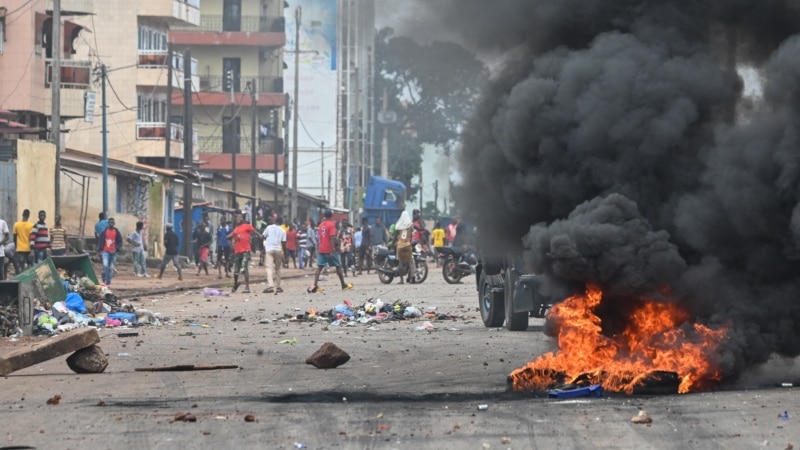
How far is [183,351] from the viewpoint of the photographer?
16.0 meters

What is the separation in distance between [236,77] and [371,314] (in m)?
60.2

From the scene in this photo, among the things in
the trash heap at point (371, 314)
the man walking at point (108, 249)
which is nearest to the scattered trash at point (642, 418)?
the trash heap at point (371, 314)

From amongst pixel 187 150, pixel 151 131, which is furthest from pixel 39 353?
pixel 151 131

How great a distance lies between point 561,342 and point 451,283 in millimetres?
22528

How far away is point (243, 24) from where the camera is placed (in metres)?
81.8

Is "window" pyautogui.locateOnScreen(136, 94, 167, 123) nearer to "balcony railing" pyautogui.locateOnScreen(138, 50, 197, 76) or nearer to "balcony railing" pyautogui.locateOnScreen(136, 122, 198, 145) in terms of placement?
"balcony railing" pyautogui.locateOnScreen(136, 122, 198, 145)

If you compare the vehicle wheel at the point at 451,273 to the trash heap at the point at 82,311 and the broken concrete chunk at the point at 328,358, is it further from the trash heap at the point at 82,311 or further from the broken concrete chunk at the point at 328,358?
the broken concrete chunk at the point at 328,358

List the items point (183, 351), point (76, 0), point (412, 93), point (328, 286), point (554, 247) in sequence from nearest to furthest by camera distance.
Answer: point (554, 247), point (183, 351), point (328, 286), point (76, 0), point (412, 93)

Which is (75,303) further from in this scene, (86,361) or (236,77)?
(236,77)

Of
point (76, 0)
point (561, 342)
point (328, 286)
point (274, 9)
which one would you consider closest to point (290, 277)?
point (328, 286)

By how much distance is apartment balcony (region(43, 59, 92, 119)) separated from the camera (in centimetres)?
4728

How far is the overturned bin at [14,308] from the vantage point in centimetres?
1817

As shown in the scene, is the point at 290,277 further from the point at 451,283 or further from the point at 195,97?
the point at 195,97

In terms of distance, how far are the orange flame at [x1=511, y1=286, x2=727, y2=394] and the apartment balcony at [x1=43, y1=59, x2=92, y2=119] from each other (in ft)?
124
